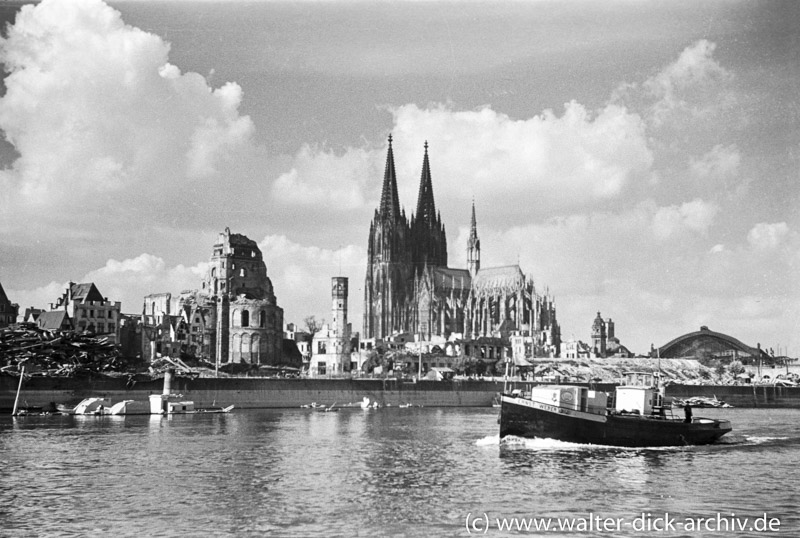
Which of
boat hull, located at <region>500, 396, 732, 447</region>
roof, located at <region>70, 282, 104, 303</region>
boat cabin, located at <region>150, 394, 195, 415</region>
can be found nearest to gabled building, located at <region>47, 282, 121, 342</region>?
roof, located at <region>70, 282, 104, 303</region>

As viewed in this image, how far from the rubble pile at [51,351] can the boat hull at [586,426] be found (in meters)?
56.8

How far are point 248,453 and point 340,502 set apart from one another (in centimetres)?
1913

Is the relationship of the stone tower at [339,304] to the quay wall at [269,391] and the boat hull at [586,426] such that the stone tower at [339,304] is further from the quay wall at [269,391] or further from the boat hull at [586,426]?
the boat hull at [586,426]

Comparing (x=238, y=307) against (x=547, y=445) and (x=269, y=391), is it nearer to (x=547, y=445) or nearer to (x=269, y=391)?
(x=269, y=391)

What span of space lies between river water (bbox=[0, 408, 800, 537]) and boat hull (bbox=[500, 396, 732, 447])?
984 mm

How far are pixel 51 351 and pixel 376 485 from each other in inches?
2901

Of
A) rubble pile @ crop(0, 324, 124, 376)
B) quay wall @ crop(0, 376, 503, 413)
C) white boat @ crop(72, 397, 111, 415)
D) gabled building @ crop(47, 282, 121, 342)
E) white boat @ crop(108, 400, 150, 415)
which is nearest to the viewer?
white boat @ crop(72, 397, 111, 415)

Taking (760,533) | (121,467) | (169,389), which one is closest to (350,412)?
(169,389)

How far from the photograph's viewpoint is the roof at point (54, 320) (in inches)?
5645

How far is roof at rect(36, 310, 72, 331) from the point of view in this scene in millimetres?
143375

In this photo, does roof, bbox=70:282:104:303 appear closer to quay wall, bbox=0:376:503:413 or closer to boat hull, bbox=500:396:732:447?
quay wall, bbox=0:376:503:413

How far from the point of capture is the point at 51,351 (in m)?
112

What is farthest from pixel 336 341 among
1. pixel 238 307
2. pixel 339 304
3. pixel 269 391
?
pixel 269 391

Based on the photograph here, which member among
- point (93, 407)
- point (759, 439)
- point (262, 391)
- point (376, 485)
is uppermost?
point (262, 391)
